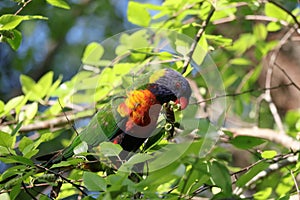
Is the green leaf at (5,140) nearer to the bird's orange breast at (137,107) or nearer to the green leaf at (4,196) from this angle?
the green leaf at (4,196)

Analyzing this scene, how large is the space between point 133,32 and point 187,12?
22cm

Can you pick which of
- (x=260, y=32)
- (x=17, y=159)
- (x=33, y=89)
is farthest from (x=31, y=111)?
(x=260, y=32)

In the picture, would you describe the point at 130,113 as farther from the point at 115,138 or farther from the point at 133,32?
the point at 133,32

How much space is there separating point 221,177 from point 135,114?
1.89 feet

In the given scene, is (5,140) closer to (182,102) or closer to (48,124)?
(182,102)

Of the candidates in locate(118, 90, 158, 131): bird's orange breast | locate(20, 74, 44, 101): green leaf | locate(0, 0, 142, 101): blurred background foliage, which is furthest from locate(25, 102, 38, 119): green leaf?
locate(0, 0, 142, 101): blurred background foliage

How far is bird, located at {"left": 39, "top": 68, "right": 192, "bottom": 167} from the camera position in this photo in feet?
4.94

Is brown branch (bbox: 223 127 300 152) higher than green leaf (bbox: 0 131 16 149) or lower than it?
lower

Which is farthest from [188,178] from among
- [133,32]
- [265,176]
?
[133,32]

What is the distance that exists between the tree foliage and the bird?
0.21 feet

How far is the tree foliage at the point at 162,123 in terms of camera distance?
1.10 m

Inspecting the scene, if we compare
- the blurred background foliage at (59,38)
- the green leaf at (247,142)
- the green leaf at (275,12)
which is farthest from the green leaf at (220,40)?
the blurred background foliage at (59,38)

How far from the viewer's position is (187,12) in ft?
6.51

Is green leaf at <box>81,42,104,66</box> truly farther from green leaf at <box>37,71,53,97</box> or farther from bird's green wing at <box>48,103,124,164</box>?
bird's green wing at <box>48,103,124,164</box>
